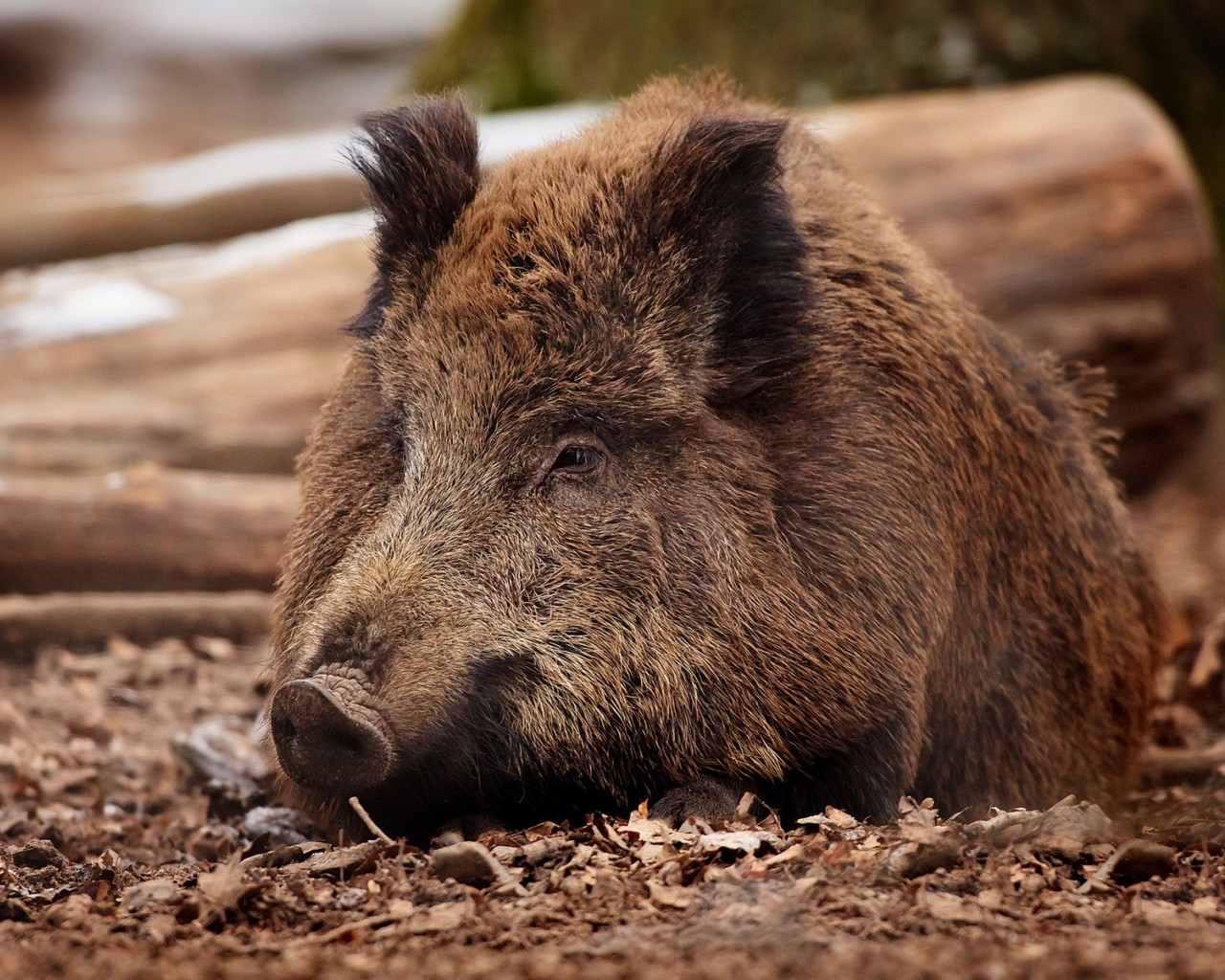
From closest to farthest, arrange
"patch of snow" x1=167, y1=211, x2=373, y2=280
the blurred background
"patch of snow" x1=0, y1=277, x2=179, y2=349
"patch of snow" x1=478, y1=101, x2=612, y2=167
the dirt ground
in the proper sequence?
the dirt ground
the blurred background
"patch of snow" x1=0, y1=277, x2=179, y2=349
"patch of snow" x1=167, y1=211, x2=373, y2=280
"patch of snow" x1=478, y1=101, x2=612, y2=167

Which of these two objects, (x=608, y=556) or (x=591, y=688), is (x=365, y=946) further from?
(x=608, y=556)

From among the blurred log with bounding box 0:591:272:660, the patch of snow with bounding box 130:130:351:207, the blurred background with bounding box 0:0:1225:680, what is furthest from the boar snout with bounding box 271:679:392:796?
the patch of snow with bounding box 130:130:351:207

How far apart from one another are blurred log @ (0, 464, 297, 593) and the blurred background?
13 millimetres

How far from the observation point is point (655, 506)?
4.25 m

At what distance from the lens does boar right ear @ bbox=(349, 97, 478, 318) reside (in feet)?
15.0

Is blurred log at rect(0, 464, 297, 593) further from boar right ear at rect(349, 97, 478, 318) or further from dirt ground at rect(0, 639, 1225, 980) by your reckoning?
boar right ear at rect(349, 97, 478, 318)

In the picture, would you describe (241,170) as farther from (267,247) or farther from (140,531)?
(140,531)

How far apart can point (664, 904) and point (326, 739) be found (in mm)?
1054

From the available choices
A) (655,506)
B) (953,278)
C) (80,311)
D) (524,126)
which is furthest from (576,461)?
(524,126)

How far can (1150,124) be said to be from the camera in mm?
8320

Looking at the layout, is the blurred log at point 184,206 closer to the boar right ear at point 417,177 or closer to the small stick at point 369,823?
the boar right ear at point 417,177

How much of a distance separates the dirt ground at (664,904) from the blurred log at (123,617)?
90.3 inches

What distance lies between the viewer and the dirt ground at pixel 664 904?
9.16 ft

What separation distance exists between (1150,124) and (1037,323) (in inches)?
56.2
